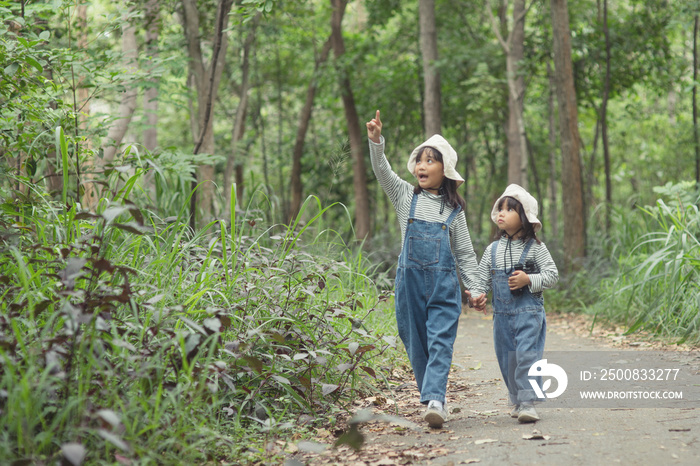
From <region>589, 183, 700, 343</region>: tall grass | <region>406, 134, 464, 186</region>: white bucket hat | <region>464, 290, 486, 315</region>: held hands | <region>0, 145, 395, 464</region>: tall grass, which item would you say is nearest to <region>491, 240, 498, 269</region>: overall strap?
<region>464, 290, 486, 315</region>: held hands

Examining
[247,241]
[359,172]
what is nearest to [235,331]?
[247,241]

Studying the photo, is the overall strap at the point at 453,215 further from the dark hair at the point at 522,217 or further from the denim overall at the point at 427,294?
the dark hair at the point at 522,217

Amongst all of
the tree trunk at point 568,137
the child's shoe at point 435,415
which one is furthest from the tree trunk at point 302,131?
the child's shoe at point 435,415

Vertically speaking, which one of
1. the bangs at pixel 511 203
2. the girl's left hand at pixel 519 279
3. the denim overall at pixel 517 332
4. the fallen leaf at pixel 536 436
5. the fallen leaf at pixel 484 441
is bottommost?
the fallen leaf at pixel 484 441

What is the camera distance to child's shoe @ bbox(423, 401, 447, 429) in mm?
3354

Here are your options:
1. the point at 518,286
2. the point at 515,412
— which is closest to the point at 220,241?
the point at 518,286

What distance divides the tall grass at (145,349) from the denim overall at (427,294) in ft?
0.63

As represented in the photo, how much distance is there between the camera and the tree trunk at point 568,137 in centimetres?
975

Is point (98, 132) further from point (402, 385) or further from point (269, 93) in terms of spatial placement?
point (269, 93)

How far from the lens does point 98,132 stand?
15.8ft

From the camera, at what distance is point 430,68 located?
1092cm

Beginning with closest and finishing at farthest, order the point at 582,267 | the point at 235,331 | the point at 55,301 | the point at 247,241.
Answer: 1. the point at 55,301
2. the point at 235,331
3. the point at 247,241
4. the point at 582,267

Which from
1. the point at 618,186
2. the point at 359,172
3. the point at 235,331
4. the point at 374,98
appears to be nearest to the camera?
the point at 235,331

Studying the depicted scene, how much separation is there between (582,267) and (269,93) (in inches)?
465
